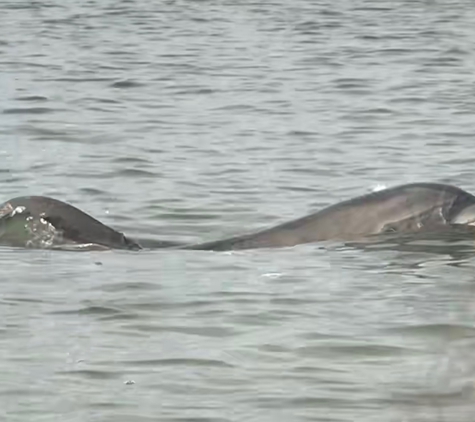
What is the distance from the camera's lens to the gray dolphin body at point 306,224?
9.09 meters

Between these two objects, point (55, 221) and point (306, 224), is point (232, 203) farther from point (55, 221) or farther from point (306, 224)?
point (55, 221)

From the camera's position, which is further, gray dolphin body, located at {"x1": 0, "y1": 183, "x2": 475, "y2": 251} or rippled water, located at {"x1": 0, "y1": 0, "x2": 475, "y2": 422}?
gray dolphin body, located at {"x1": 0, "y1": 183, "x2": 475, "y2": 251}

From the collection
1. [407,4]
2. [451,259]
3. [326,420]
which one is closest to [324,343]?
[326,420]

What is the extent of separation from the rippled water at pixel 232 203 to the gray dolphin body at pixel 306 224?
0.52 ft

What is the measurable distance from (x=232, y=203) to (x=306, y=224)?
1.64 m

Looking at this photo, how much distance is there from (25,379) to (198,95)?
383 inches

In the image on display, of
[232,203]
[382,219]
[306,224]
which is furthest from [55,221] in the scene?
[232,203]

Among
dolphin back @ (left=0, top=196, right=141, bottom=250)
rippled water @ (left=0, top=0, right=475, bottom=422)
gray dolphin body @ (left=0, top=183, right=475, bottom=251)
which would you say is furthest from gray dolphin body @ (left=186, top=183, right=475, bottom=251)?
dolphin back @ (left=0, top=196, right=141, bottom=250)

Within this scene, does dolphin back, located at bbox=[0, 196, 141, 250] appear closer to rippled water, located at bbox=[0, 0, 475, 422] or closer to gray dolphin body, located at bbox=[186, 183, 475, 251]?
rippled water, located at bbox=[0, 0, 475, 422]

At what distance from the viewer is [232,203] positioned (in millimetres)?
10859

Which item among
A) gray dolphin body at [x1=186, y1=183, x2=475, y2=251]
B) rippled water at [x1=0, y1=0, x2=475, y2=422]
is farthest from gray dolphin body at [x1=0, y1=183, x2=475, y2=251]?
rippled water at [x1=0, y1=0, x2=475, y2=422]

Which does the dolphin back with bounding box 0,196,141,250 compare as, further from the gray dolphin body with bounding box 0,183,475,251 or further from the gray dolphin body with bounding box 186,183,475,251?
the gray dolphin body with bounding box 186,183,475,251

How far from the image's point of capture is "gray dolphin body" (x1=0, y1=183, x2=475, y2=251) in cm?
909

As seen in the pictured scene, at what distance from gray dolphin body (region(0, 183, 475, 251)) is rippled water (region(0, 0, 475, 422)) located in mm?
157
